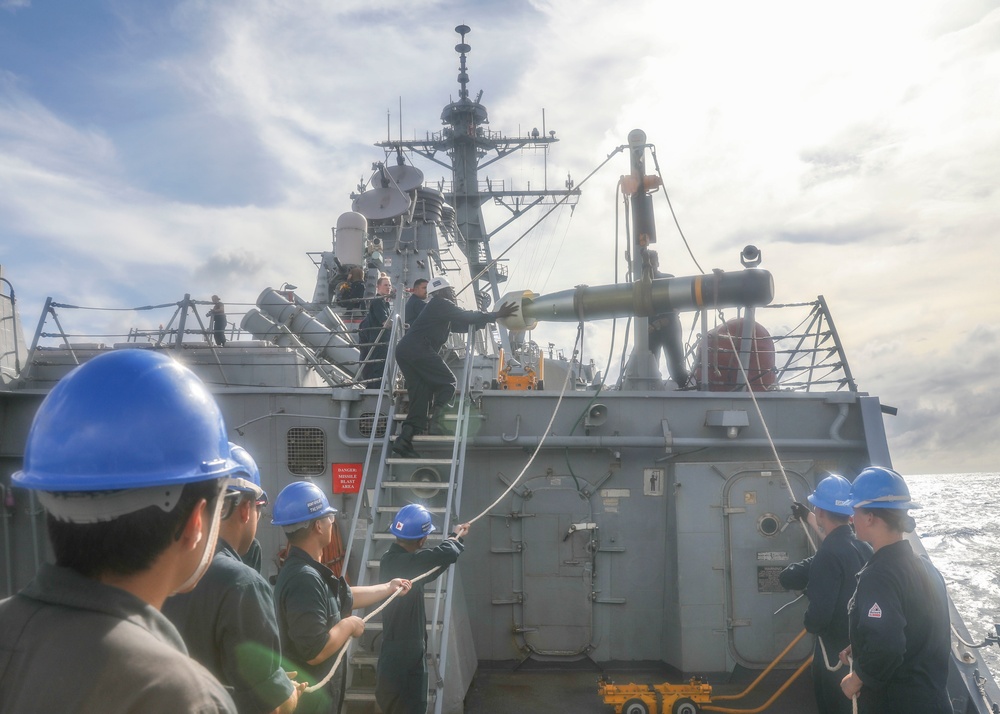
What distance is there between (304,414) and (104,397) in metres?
6.35

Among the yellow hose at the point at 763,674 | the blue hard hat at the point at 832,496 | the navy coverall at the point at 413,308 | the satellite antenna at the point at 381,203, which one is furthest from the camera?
the satellite antenna at the point at 381,203

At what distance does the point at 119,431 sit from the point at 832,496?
4.67 metres

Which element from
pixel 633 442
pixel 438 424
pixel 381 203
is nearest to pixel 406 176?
pixel 381 203

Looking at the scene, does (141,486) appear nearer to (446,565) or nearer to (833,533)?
(446,565)

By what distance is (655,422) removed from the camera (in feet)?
25.5

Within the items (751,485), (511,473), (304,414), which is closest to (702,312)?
(751,485)

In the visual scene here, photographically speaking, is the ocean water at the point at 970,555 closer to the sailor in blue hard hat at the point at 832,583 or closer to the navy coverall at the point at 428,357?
the sailor in blue hard hat at the point at 832,583

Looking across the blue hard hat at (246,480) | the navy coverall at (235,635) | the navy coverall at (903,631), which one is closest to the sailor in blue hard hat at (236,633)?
the navy coverall at (235,635)

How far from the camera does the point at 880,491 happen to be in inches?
145

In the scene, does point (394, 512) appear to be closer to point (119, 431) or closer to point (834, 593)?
point (834, 593)

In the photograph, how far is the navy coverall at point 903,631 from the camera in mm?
3418

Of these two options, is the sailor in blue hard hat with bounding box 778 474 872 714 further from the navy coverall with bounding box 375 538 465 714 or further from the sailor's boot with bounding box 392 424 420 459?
the sailor's boot with bounding box 392 424 420 459

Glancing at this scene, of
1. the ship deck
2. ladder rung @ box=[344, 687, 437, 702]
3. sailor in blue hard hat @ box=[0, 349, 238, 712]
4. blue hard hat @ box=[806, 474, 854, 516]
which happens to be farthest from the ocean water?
sailor in blue hard hat @ box=[0, 349, 238, 712]

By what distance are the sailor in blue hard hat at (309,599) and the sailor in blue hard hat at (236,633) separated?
81 centimetres
